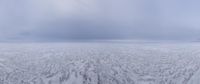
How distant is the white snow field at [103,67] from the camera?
6.07 metres

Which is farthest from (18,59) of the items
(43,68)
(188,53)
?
(188,53)

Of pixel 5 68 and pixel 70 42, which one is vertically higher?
pixel 70 42

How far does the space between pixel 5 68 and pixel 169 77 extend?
5.71 metres

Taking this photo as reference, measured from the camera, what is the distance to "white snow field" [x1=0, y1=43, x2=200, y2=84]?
19.9 ft

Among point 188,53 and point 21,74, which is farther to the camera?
point 188,53

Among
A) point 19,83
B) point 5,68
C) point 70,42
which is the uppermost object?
point 70,42

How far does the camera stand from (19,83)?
229 inches

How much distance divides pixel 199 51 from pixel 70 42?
19.3 ft

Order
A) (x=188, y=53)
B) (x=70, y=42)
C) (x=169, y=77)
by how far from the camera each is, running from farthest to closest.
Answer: (x=70, y=42), (x=188, y=53), (x=169, y=77)

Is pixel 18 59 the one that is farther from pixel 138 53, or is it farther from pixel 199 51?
pixel 199 51

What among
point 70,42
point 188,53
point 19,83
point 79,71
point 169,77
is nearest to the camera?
point 19,83

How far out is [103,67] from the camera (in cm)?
674

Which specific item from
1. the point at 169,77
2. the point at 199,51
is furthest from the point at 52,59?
the point at 199,51

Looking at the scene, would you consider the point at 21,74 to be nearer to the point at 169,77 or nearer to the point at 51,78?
the point at 51,78
